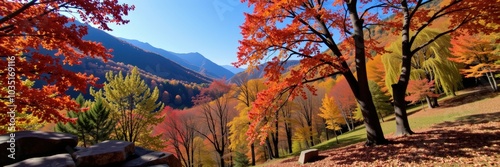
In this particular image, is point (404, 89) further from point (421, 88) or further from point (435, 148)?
point (421, 88)

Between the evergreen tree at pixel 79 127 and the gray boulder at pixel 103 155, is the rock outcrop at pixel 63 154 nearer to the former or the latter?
the gray boulder at pixel 103 155

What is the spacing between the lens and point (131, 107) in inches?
894

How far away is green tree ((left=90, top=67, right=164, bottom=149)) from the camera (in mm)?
22188

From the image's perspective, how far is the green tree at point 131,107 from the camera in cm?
2219

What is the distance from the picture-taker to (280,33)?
8664 mm

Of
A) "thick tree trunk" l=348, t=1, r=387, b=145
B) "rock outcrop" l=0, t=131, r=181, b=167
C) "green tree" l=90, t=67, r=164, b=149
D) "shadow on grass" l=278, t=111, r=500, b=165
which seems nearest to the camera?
"rock outcrop" l=0, t=131, r=181, b=167

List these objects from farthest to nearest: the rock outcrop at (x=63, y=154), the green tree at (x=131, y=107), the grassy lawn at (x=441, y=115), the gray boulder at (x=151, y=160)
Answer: the green tree at (x=131, y=107)
the grassy lawn at (x=441, y=115)
the gray boulder at (x=151, y=160)
the rock outcrop at (x=63, y=154)

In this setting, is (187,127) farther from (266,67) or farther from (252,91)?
(266,67)

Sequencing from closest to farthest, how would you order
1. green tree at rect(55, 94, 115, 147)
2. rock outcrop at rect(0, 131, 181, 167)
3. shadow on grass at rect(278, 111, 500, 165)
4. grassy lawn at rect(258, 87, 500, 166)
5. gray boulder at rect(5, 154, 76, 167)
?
gray boulder at rect(5, 154, 76, 167)
rock outcrop at rect(0, 131, 181, 167)
shadow on grass at rect(278, 111, 500, 165)
grassy lawn at rect(258, 87, 500, 166)
green tree at rect(55, 94, 115, 147)

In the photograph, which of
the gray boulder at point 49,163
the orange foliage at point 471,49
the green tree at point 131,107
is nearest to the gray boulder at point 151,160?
the gray boulder at point 49,163

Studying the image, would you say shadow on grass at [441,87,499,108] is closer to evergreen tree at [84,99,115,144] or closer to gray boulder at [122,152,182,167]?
gray boulder at [122,152,182,167]

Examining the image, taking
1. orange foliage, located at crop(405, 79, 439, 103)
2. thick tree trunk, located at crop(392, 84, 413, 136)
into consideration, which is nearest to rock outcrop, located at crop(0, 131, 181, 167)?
thick tree trunk, located at crop(392, 84, 413, 136)

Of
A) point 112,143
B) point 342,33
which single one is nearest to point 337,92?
point 342,33

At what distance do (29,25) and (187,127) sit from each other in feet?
81.1
